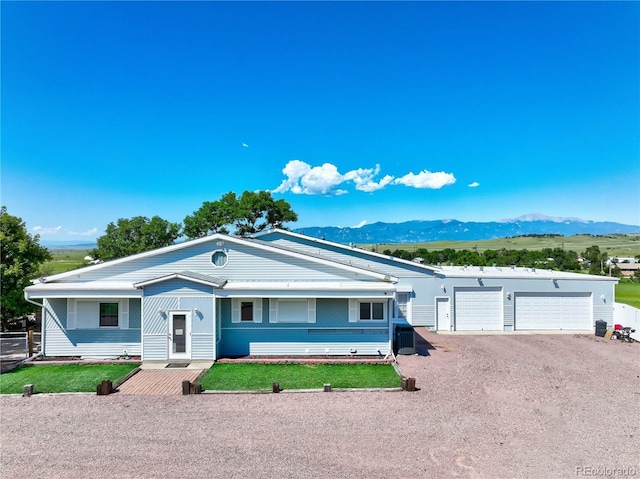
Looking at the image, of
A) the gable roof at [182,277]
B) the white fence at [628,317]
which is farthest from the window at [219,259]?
the white fence at [628,317]

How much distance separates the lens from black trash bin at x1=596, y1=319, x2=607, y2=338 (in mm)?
17734

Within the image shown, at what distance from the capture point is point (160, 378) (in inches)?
467

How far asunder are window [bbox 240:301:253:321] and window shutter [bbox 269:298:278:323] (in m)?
0.74

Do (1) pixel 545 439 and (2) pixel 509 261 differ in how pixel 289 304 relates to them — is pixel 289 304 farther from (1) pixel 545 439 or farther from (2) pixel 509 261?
(2) pixel 509 261

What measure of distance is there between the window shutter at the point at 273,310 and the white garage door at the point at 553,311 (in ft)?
42.5

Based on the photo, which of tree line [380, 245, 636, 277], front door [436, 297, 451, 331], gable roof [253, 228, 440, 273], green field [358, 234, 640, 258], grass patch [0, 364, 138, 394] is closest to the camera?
grass patch [0, 364, 138, 394]

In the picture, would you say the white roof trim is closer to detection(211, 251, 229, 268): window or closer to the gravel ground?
detection(211, 251, 229, 268): window

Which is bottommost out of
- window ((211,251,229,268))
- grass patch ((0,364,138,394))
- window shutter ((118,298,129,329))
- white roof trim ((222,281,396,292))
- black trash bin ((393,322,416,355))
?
grass patch ((0,364,138,394))

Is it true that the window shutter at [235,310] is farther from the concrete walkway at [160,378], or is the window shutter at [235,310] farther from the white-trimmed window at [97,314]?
the white-trimmed window at [97,314]

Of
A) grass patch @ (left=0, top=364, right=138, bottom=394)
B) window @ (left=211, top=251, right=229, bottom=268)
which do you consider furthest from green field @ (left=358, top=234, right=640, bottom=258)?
grass patch @ (left=0, top=364, right=138, bottom=394)

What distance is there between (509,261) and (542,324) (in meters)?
37.0

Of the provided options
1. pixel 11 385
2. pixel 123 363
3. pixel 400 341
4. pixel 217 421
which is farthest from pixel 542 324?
pixel 11 385

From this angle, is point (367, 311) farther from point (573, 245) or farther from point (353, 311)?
point (573, 245)

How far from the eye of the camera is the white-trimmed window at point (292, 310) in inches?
564
